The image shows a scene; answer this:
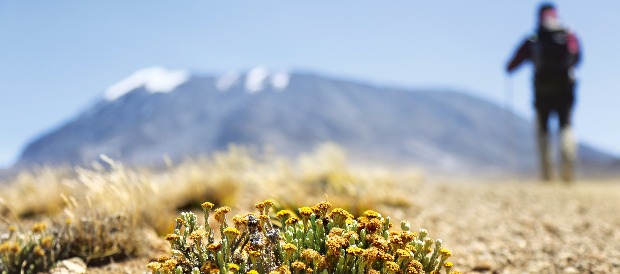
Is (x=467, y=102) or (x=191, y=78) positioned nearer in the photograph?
(x=467, y=102)

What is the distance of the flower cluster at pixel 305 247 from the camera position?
98.6 inches

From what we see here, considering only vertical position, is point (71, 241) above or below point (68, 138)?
below

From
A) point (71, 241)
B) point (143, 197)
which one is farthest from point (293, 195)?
point (71, 241)

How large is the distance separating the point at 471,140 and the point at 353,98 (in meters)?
32.4

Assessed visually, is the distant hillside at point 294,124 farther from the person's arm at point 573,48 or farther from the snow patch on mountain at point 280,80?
the person's arm at point 573,48

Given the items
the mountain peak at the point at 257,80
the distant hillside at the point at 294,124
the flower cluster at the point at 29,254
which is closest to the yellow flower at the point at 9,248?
the flower cluster at the point at 29,254

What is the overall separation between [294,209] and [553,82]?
25.2ft

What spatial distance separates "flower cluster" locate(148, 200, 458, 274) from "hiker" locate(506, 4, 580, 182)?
29.4ft

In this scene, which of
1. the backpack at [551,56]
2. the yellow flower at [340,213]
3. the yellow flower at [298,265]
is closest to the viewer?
the yellow flower at [298,265]

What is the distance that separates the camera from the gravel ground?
4254mm

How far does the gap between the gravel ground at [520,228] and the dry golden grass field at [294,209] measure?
0.04 ft

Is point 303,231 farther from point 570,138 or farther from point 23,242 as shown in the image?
Result: point 570,138

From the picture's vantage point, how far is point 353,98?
137 meters

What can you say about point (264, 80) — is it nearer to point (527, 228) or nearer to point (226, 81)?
point (226, 81)
